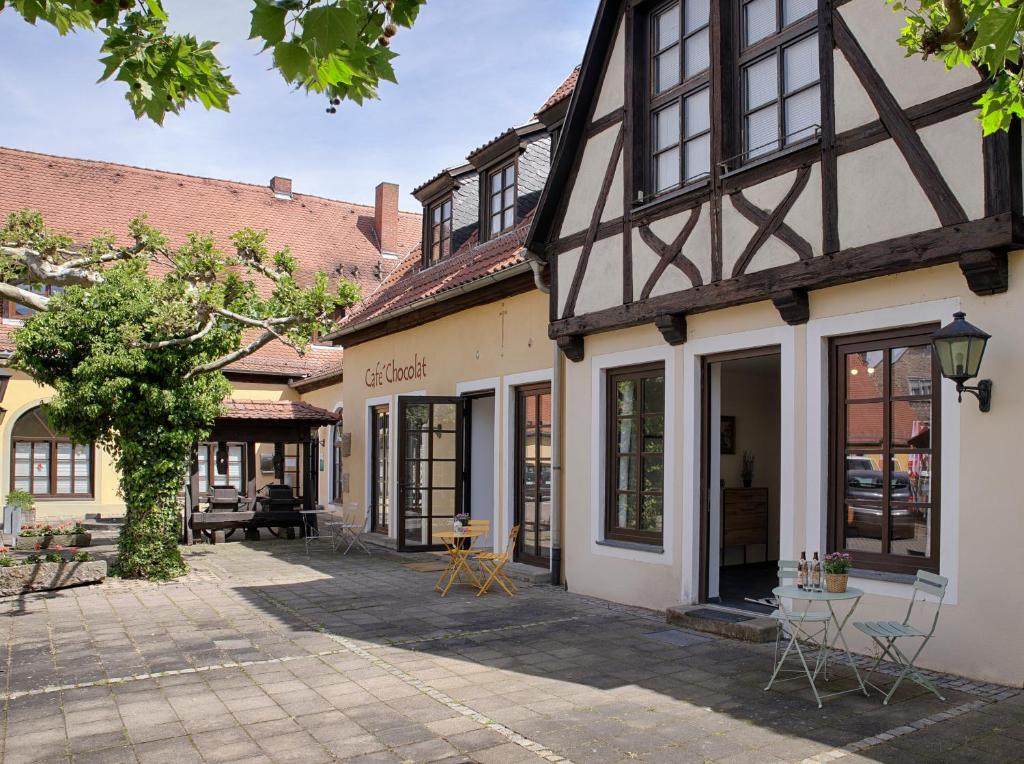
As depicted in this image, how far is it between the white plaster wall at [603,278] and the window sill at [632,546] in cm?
235

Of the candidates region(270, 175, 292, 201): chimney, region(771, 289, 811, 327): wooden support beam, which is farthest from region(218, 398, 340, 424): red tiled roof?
region(270, 175, 292, 201): chimney

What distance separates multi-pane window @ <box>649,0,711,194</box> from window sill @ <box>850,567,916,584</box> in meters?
3.66

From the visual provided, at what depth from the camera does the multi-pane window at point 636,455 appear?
28.0ft

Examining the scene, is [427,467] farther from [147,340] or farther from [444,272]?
[147,340]

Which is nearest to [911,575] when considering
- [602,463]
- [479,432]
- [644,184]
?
[602,463]

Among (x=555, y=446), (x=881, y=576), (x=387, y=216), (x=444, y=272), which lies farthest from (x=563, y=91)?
(x=387, y=216)

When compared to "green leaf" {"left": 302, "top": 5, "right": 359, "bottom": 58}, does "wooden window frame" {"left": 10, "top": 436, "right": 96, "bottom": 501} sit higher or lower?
lower

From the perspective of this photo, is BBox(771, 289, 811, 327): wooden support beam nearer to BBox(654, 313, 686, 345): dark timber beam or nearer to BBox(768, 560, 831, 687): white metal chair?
BBox(654, 313, 686, 345): dark timber beam

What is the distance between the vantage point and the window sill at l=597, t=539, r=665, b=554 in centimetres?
832

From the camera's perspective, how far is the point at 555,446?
9.98 metres

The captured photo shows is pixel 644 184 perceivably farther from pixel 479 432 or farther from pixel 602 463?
pixel 479 432

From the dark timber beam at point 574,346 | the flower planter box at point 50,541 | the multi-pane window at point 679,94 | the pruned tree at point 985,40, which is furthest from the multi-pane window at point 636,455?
the flower planter box at point 50,541

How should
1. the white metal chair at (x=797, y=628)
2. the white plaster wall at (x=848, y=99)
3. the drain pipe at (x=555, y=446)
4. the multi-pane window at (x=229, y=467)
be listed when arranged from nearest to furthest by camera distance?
the white metal chair at (x=797, y=628), the white plaster wall at (x=848, y=99), the drain pipe at (x=555, y=446), the multi-pane window at (x=229, y=467)

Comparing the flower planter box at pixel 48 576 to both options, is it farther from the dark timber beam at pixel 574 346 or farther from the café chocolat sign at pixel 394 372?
the dark timber beam at pixel 574 346
